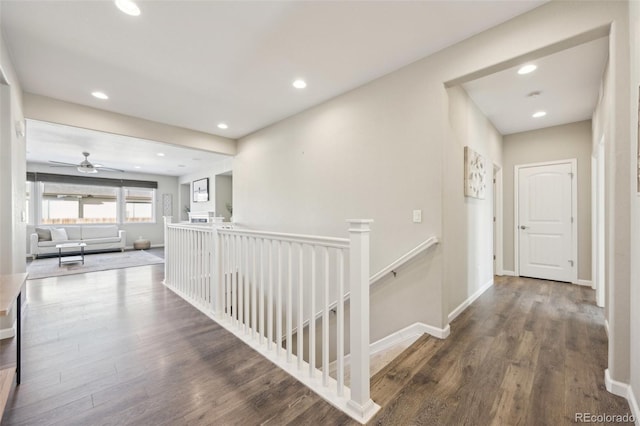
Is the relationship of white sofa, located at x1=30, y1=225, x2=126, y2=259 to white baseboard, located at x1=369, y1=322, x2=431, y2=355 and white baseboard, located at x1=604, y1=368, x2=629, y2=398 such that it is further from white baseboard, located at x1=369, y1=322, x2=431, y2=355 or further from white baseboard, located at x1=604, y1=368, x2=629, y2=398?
white baseboard, located at x1=604, y1=368, x2=629, y2=398

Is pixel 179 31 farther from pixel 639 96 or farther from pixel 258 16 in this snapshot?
pixel 639 96

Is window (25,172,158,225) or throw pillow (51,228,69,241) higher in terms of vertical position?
window (25,172,158,225)

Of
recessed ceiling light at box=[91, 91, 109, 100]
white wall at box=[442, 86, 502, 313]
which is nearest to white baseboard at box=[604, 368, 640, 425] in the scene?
white wall at box=[442, 86, 502, 313]

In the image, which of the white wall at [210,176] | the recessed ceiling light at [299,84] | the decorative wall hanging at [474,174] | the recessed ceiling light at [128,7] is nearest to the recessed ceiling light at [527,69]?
the decorative wall hanging at [474,174]

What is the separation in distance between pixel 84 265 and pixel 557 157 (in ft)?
30.6

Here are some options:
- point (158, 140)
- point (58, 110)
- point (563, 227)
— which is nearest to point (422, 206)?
point (563, 227)

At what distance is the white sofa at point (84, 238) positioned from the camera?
21.2 ft

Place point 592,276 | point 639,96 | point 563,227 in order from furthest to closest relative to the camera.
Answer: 1. point 563,227
2. point 592,276
3. point 639,96

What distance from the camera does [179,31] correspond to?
2219mm

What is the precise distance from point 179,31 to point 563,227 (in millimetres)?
5692

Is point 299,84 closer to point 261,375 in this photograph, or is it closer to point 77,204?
point 261,375

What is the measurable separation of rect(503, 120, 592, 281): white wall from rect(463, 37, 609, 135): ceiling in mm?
234

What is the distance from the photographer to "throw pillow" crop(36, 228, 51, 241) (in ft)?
21.8

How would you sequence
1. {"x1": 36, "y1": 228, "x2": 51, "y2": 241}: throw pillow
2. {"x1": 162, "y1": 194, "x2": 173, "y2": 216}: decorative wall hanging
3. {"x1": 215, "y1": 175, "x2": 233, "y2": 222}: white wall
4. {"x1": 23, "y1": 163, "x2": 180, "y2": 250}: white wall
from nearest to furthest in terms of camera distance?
{"x1": 36, "y1": 228, "x2": 51, "y2": 241}: throw pillow < {"x1": 215, "y1": 175, "x2": 233, "y2": 222}: white wall < {"x1": 23, "y1": 163, "x2": 180, "y2": 250}: white wall < {"x1": 162, "y1": 194, "x2": 173, "y2": 216}: decorative wall hanging
